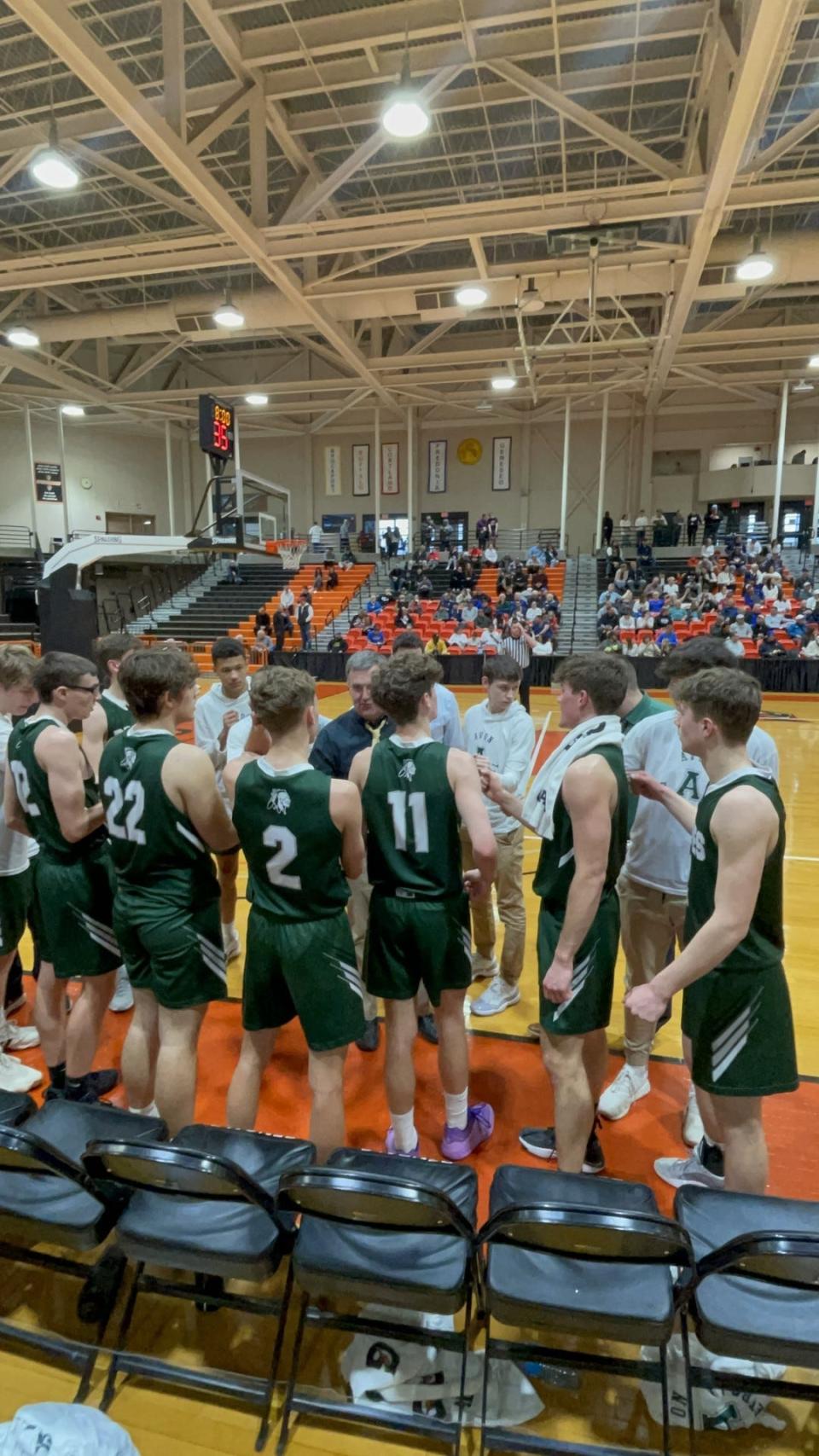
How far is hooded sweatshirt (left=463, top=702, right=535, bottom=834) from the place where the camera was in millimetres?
3770

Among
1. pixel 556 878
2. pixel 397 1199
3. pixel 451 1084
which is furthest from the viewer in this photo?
pixel 451 1084

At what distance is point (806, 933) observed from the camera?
4.73 meters

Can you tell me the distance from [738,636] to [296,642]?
10.6m

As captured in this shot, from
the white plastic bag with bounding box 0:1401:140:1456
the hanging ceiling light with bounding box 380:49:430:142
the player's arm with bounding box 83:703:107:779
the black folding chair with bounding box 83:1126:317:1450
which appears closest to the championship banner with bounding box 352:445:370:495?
the hanging ceiling light with bounding box 380:49:430:142

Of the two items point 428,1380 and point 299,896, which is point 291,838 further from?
point 428,1380

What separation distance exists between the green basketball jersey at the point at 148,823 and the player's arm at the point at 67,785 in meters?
0.27

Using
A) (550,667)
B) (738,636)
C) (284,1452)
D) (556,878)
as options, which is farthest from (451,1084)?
(738,636)

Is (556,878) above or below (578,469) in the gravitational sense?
below

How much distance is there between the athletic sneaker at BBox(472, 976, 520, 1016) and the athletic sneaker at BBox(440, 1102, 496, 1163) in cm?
82

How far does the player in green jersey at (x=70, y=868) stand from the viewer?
9.02 feet

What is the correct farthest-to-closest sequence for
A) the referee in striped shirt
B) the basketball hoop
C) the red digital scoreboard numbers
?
the basketball hoop → the referee in striped shirt → the red digital scoreboard numbers

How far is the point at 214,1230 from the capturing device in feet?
5.91

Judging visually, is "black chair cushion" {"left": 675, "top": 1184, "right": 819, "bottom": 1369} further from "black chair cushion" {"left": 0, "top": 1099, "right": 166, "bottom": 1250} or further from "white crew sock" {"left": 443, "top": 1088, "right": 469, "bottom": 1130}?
"black chair cushion" {"left": 0, "top": 1099, "right": 166, "bottom": 1250}

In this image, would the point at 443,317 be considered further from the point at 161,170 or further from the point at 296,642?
the point at 296,642
